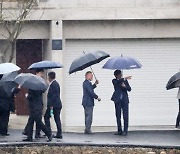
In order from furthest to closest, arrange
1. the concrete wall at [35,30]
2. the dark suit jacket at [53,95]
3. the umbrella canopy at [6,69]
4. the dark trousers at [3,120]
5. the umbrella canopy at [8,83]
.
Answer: the concrete wall at [35,30]
the dark trousers at [3,120]
the umbrella canopy at [8,83]
the dark suit jacket at [53,95]
the umbrella canopy at [6,69]

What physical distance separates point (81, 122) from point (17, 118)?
228 cm

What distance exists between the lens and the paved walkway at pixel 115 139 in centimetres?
1628

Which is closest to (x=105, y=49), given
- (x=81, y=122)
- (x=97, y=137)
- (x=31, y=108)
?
(x=81, y=122)

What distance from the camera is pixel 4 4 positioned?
2314 centimetres

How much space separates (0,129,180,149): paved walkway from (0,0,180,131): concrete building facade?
14.4ft

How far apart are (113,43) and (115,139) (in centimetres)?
726

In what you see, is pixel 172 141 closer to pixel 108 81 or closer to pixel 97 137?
pixel 97 137

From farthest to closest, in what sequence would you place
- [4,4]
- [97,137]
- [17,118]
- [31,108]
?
[17,118], [4,4], [97,137], [31,108]

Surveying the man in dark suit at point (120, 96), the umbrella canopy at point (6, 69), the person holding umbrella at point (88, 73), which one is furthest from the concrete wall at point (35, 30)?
the umbrella canopy at point (6, 69)

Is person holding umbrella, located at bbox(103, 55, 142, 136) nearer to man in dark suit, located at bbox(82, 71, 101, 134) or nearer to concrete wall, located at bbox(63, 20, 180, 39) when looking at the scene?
man in dark suit, located at bbox(82, 71, 101, 134)

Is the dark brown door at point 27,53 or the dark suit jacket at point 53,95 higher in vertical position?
the dark brown door at point 27,53

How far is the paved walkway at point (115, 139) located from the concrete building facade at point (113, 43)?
14.4 feet

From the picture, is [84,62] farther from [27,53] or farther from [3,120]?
[27,53]

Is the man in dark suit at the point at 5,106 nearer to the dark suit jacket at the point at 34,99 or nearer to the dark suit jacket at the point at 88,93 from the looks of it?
the dark suit jacket at the point at 34,99
